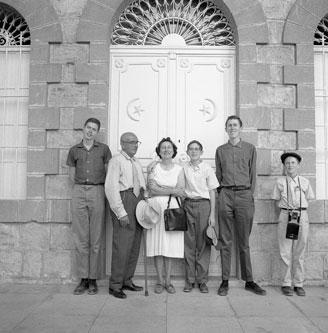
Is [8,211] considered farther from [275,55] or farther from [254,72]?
[275,55]

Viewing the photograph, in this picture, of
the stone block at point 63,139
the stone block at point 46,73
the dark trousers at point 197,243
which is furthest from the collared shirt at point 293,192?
the stone block at point 46,73

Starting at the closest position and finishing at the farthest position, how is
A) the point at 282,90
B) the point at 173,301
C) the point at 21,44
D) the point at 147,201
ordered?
1. the point at 173,301
2. the point at 147,201
3. the point at 282,90
4. the point at 21,44

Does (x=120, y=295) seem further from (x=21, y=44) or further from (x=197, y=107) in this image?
(x=21, y=44)

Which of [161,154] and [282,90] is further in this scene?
[282,90]

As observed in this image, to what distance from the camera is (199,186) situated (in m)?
5.05

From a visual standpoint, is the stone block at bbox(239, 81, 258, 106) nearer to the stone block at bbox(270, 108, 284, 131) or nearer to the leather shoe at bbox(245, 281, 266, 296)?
the stone block at bbox(270, 108, 284, 131)

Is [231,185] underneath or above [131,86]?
underneath

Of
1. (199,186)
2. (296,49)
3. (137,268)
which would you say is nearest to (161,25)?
(296,49)

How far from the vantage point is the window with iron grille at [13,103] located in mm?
5758

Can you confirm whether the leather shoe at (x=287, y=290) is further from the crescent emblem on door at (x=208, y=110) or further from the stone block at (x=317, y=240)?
the crescent emblem on door at (x=208, y=110)

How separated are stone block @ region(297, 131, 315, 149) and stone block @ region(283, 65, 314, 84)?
746 millimetres

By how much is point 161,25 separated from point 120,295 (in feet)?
13.1

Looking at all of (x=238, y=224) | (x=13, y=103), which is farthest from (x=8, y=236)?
(x=238, y=224)

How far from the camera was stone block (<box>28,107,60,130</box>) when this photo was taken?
546 cm
